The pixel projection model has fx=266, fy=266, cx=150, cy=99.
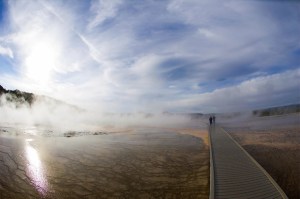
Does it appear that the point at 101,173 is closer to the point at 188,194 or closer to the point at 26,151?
the point at 188,194

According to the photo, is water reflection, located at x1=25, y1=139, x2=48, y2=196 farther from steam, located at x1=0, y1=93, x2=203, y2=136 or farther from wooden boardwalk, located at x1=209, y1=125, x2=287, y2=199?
steam, located at x1=0, y1=93, x2=203, y2=136

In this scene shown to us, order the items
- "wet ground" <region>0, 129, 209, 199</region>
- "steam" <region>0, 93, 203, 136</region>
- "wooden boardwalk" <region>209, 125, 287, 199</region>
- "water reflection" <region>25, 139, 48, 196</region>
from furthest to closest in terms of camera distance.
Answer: "steam" <region>0, 93, 203, 136</region>, "water reflection" <region>25, 139, 48, 196</region>, "wet ground" <region>0, 129, 209, 199</region>, "wooden boardwalk" <region>209, 125, 287, 199</region>

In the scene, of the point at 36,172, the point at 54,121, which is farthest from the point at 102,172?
the point at 54,121

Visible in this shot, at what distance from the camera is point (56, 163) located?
1501cm

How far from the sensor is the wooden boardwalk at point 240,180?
345 inches

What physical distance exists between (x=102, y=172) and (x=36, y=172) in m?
3.17

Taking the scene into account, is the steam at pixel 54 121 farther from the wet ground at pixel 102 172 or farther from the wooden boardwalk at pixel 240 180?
the wooden boardwalk at pixel 240 180

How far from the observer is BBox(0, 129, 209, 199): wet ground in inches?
415

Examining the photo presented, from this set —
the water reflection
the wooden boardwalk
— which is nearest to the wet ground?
the water reflection

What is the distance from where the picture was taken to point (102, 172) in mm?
13383

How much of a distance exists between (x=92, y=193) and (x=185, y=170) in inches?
206

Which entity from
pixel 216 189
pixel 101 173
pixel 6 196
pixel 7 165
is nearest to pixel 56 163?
pixel 7 165

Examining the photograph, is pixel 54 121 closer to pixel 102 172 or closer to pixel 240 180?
pixel 102 172

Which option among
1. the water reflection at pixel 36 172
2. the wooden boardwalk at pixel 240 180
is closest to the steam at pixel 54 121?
the water reflection at pixel 36 172
